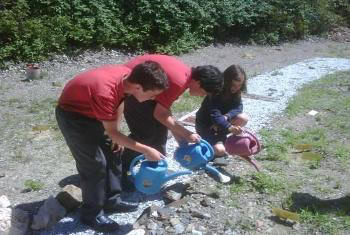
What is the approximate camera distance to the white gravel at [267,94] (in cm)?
381

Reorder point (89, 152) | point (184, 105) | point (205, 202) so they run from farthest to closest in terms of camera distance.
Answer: point (184, 105)
point (205, 202)
point (89, 152)

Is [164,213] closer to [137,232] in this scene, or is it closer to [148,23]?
[137,232]

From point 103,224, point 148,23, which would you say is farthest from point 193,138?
point 148,23

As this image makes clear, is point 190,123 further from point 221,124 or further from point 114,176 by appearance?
point 114,176

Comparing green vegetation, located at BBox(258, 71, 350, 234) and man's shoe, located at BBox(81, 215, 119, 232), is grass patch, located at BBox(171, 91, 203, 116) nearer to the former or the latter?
green vegetation, located at BBox(258, 71, 350, 234)

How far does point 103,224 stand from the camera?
3.66 metres

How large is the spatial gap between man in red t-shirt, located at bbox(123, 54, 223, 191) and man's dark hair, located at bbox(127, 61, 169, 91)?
0.50 metres

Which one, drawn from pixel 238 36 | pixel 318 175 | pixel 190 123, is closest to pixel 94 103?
pixel 318 175

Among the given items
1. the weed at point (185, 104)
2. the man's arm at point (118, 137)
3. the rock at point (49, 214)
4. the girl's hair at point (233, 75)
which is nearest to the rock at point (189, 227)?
the man's arm at point (118, 137)

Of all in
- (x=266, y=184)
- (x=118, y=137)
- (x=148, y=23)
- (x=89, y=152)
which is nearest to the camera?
(x=118, y=137)

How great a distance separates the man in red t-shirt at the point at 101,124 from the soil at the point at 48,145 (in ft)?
2.22

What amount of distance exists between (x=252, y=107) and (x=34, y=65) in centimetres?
392

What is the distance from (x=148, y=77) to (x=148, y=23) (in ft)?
25.7

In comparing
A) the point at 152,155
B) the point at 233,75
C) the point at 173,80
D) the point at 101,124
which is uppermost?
the point at 173,80
